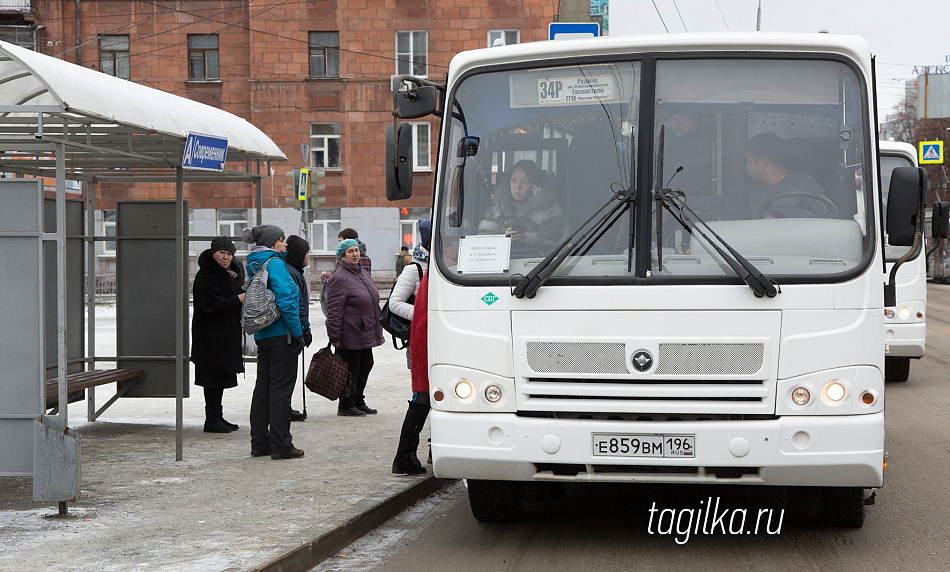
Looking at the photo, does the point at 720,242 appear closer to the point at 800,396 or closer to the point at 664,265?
the point at 664,265

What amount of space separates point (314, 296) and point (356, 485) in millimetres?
31290

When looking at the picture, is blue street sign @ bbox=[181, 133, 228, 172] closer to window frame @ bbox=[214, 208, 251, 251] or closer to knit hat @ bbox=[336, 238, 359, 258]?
knit hat @ bbox=[336, 238, 359, 258]

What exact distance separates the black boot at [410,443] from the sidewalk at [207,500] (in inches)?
5.1

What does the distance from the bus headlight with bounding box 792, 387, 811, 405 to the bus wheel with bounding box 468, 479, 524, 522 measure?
1.81 metres

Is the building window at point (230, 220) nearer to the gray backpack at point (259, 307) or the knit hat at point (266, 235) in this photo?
the knit hat at point (266, 235)

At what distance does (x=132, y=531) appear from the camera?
6.05 meters

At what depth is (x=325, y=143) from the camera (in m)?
40.2

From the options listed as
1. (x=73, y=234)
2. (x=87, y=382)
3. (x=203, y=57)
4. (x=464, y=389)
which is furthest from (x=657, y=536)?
(x=203, y=57)

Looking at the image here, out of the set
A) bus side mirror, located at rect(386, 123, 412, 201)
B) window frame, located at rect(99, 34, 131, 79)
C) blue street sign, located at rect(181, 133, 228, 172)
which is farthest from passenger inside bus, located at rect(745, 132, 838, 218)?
window frame, located at rect(99, 34, 131, 79)

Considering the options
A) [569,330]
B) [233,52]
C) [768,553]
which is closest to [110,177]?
[569,330]

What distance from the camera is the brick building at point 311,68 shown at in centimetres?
3938

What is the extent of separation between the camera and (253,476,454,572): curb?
17.8 feet

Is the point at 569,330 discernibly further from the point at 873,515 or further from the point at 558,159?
the point at 873,515

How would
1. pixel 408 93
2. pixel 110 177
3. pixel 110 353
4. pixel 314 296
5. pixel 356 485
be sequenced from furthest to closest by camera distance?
pixel 314 296, pixel 110 353, pixel 110 177, pixel 356 485, pixel 408 93
